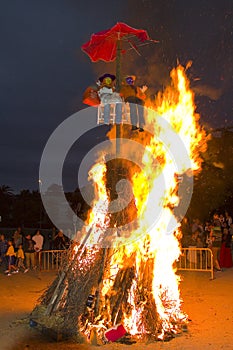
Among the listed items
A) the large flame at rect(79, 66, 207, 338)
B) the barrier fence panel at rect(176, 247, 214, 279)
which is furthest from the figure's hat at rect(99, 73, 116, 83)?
the barrier fence panel at rect(176, 247, 214, 279)

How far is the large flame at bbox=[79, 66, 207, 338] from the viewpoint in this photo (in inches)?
275

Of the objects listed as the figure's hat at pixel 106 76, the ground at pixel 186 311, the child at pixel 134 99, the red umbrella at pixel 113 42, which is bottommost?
the ground at pixel 186 311

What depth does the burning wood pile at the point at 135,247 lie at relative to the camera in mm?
6711

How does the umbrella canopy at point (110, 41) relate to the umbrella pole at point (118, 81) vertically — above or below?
above

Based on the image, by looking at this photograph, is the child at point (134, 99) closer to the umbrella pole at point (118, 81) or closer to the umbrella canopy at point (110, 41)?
the umbrella pole at point (118, 81)

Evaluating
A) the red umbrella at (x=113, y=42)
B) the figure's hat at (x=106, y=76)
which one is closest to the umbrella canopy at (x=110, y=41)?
the red umbrella at (x=113, y=42)

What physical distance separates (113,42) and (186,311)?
16.3 feet

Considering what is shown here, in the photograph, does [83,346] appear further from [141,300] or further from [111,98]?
[111,98]

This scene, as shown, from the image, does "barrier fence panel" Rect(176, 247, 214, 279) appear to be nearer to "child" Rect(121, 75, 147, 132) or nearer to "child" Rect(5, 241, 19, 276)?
"child" Rect(5, 241, 19, 276)

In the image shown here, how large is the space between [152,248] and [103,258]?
80cm

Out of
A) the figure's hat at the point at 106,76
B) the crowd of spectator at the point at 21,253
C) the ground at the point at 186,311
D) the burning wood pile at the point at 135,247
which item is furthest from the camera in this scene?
the crowd of spectator at the point at 21,253

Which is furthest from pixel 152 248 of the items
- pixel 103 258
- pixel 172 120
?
pixel 172 120

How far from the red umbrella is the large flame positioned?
39.5 inches

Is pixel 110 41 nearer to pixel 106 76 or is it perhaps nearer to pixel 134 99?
pixel 106 76
